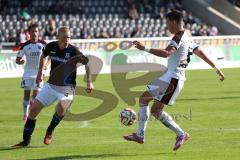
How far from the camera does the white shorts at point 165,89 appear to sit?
41.7 feet

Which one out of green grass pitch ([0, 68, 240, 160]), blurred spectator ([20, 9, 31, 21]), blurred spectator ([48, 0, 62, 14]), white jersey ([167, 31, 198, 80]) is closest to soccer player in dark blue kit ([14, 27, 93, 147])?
green grass pitch ([0, 68, 240, 160])

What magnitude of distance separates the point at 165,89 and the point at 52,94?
7.54 feet

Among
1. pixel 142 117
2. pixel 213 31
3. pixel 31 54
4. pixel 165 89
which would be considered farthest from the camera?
pixel 213 31

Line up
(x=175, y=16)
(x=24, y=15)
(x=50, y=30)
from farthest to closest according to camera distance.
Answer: (x=24, y=15) → (x=50, y=30) → (x=175, y=16)

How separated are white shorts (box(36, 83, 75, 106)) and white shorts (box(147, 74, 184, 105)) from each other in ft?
6.01

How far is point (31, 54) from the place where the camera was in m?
18.6

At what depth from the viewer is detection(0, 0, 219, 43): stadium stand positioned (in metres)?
41.4

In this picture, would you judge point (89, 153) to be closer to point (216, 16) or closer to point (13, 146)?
point (13, 146)

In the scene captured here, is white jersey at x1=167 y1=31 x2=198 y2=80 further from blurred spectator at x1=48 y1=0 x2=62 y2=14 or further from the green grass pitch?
blurred spectator at x1=48 y1=0 x2=62 y2=14

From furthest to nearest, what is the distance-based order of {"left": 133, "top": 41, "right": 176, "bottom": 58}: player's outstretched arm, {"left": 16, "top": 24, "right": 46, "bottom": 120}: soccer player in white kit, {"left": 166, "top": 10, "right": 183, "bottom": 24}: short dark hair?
{"left": 16, "top": 24, "right": 46, "bottom": 120}: soccer player in white kit
{"left": 166, "top": 10, "right": 183, "bottom": 24}: short dark hair
{"left": 133, "top": 41, "right": 176, "bottom": 58}: player's outstretched arm

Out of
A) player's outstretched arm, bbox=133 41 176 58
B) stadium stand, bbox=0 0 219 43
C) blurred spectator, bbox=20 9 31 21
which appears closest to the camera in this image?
player's outstretched arm, bbox=133 41 176 58

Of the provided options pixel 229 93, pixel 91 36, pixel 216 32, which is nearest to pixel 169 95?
pixel 229 93

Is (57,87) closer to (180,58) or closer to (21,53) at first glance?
(180,58)

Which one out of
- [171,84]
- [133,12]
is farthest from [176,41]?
[133,12]
